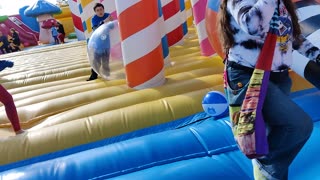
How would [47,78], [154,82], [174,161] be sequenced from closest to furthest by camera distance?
[174,161] → [154,82] → [47,78]

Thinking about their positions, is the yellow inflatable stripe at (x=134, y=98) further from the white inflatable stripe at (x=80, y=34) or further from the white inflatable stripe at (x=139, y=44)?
the white inflatable stripe at (x=80, y=34)

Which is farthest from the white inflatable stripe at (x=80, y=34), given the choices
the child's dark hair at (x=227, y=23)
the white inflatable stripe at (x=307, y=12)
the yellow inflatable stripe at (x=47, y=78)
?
the child's dark hair at (x=227, y=23)

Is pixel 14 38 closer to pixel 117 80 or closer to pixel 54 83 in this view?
pixel 54 83

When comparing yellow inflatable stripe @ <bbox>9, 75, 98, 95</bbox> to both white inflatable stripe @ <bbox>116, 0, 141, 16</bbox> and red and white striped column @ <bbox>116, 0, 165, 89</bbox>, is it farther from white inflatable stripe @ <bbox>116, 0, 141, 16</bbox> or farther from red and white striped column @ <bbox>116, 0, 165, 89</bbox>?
white inflatable stripe @ <bbox>116, 0, 141, 16</bbox>

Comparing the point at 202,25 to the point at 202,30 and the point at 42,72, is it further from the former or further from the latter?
the point at 42,72

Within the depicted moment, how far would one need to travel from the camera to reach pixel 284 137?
37.5 inches

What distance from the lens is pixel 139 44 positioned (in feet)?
6.84

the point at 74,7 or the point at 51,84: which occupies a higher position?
the point at 74,7

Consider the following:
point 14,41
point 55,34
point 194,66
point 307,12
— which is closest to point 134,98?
point 194,66

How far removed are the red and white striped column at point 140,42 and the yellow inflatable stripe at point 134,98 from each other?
0.36 feet

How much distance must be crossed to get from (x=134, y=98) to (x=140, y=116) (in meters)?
0.27

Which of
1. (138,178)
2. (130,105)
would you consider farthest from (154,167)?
(130,105)

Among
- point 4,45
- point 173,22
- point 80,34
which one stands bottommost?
point 4,45

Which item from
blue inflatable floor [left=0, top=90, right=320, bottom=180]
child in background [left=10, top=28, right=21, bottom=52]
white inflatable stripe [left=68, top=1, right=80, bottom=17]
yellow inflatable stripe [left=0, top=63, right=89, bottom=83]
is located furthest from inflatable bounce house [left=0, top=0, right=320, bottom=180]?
child in background [left=10, top=28, right=21, bottom=52]
